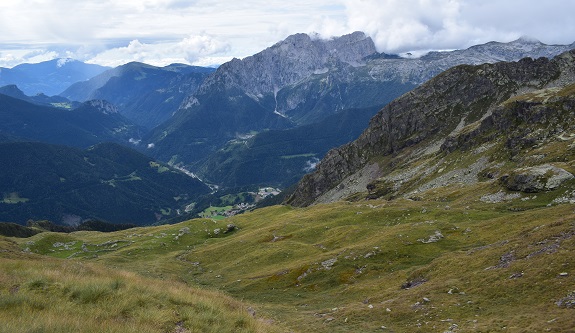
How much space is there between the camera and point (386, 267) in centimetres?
5219

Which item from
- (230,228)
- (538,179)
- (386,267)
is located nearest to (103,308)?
(386,267)

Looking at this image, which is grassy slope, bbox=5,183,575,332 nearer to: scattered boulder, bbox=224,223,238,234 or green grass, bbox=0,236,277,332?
green grass, bbox=0,236,277,332

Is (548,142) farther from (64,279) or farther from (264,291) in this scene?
(64,279)

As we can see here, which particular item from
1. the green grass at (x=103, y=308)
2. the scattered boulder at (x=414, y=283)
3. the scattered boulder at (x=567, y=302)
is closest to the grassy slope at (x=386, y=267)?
the green grass at (x=103, y=308)

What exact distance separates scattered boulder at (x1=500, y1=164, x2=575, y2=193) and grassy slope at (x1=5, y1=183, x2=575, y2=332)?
13.2 feet

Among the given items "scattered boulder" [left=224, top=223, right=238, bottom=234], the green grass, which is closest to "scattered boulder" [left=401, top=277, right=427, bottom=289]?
Result: the green grass

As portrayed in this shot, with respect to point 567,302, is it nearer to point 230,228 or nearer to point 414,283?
point 414,283

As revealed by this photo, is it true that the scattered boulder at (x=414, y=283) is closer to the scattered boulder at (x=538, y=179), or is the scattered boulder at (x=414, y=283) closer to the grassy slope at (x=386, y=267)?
the grassy slope at (x=386, y=267)

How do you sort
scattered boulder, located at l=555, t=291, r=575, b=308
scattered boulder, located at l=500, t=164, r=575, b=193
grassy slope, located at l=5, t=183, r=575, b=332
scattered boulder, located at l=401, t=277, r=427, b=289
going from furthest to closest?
scattered boulder, located at l=500, t=164, r=575, b=193, scattered boulder, located at l=401, t=277, r=427, b=289, grassy slope, located at l=5, t=183, r=575, b=332, scattered boulder, located at l=555, t=291, r=575, b=308

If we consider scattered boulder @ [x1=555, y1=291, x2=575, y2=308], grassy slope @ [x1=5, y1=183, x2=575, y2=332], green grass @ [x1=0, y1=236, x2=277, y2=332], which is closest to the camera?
green grass @ [x1=0, y1=236, x2=277, y2=332]

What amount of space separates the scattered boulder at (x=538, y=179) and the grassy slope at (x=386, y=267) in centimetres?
403

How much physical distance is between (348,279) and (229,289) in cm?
1903

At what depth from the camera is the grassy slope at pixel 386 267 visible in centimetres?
2786

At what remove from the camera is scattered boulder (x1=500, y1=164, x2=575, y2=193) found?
73.3m
